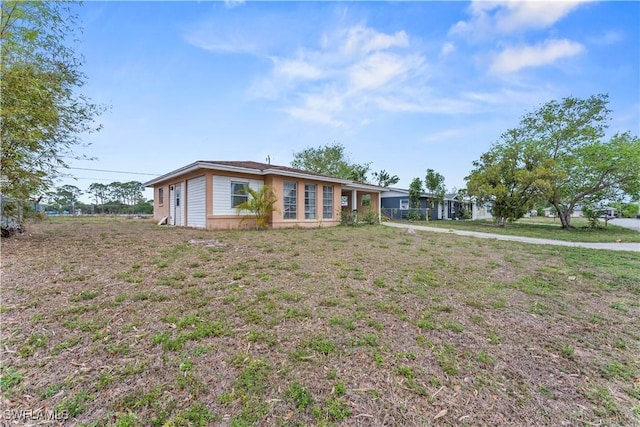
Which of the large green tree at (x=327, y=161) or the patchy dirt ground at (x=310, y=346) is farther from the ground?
the large green tree at (x=327, y=161)

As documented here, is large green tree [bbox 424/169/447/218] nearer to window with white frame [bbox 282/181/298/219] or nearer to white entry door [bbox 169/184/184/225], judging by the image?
window with white frame [bbox 282/181/298/219]

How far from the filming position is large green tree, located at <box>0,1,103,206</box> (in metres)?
5.56

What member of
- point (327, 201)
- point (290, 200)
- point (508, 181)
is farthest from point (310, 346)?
point (508, 181)

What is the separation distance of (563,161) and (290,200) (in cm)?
1748

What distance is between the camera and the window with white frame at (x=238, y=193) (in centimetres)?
1138

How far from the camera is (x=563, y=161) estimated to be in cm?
1656

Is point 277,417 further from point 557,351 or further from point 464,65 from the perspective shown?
point 464,65

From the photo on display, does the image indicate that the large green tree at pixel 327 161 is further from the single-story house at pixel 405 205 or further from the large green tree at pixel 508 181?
the large green tree at pixel 508 181

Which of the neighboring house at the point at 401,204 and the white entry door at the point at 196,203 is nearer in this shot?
the white entry door at the point at 196,203

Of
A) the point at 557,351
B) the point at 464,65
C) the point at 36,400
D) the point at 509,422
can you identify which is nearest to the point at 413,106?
the point at 464,65

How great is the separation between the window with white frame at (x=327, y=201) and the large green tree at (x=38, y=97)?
9661 millimetres

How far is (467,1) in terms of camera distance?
8172mm

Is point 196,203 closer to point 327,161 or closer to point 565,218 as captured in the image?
point 327,161

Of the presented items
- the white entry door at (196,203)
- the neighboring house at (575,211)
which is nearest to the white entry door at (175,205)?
the white entry door at (196,203)
